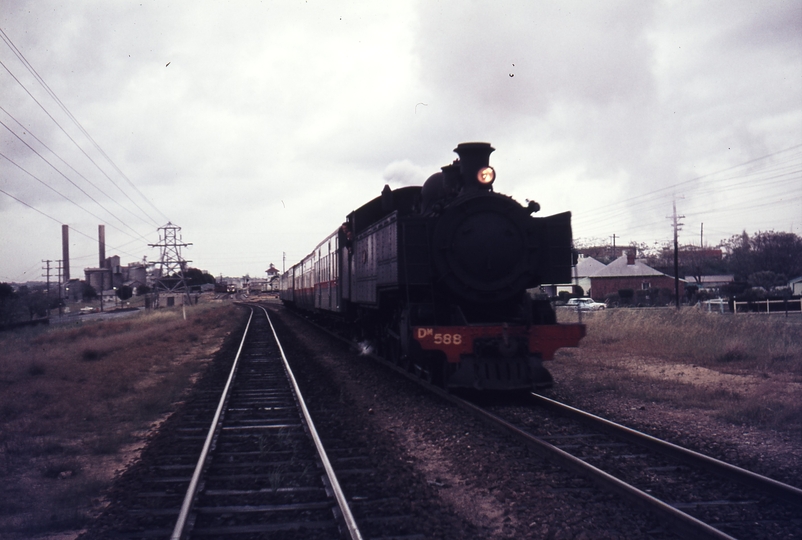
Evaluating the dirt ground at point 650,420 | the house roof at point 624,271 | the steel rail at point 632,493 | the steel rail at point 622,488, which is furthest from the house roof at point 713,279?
the steel rail at point 632,493

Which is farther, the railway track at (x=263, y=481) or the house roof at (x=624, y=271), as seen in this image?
the house roof at (x=624, y=271)

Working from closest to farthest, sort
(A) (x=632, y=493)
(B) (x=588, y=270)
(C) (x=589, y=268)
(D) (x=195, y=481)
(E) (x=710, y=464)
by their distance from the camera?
(A) (x=632, y=493) → (D) (x=195, y=481) → (E) (x=710, y=464) → (B) (x=588, y=270) → (C) (x=589, y=268)

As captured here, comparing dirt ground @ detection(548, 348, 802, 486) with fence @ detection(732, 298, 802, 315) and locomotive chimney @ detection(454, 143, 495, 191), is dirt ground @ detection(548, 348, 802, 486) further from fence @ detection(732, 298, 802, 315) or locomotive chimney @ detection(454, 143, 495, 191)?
fence @ detection(732, 298, 802, 315)

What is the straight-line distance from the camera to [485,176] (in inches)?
353

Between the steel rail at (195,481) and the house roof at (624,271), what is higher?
the house roof at (624,271)

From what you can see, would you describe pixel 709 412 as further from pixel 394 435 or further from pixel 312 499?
pixel 312 499

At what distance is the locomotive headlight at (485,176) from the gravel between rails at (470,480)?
328 centimetres

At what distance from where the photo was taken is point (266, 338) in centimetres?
2158

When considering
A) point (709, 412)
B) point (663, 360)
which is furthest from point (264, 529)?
point (663, 360)

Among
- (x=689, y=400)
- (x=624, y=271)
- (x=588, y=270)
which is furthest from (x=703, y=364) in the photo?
(x=588, y=270)

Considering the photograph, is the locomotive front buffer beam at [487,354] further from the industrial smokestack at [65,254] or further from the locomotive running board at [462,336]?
the industrial smokestack at [65,254]

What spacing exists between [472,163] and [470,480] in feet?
17.0

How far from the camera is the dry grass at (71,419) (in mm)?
4824

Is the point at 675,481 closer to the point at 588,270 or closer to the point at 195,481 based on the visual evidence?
the point at 195,481
